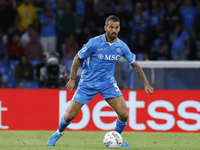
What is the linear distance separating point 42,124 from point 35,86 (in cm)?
220

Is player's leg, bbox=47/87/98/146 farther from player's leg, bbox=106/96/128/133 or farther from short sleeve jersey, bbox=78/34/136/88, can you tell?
player's leg, bbox=106/96/128/133

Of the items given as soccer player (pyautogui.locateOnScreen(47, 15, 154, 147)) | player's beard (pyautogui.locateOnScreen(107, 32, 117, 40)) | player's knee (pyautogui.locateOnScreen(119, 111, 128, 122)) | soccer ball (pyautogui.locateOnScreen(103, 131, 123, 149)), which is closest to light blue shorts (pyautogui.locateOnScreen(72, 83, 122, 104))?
soccer player (pyautogui.locateOnScreen(47, 15, 154, 147))

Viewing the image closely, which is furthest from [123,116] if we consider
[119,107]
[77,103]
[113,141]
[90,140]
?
[90,140]

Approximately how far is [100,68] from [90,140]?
1769 mm

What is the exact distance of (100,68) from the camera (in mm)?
6559

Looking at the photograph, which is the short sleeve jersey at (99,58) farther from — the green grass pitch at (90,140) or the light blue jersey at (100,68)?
the green grass pitch at (90,140)

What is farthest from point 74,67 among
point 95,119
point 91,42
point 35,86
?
point 35,86

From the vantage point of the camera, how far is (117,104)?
6586mm

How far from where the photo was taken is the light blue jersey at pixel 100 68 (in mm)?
6500

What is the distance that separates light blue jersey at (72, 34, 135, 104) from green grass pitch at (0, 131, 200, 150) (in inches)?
32.1

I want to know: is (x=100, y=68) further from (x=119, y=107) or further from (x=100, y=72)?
(x=119, y=107)

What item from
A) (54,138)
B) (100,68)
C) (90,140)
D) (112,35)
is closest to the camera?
(112,35)

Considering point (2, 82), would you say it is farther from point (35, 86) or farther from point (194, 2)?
point (194, 2)

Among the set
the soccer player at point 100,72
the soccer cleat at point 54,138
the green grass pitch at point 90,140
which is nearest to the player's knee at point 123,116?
the soccer player at point 100,72
